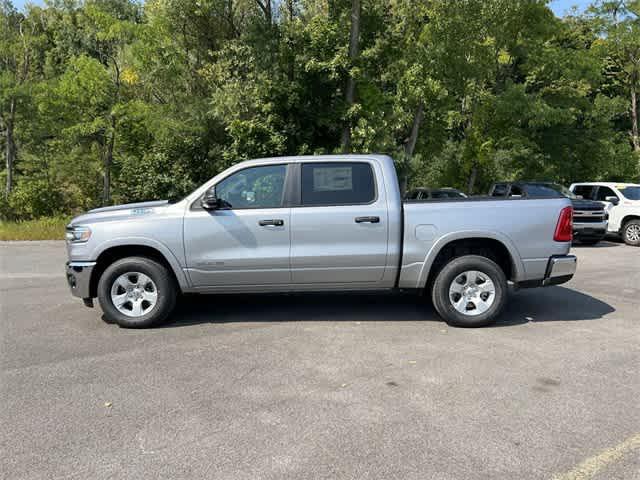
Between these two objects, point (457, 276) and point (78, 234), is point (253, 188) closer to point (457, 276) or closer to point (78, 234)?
point (78, 234)

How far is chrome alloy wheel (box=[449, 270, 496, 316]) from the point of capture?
226 inches

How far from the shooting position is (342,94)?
1641cm

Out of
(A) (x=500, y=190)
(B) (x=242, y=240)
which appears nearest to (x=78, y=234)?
(B) (x=242, y=240)

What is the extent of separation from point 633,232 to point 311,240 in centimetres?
1204

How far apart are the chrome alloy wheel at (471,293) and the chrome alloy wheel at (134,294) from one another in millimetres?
3335

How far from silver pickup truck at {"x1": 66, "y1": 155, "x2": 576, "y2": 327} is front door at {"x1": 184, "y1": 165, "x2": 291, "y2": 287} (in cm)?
1

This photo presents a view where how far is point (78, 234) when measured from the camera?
5715mm

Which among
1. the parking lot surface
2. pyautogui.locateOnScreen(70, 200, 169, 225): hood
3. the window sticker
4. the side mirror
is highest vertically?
the window sticker

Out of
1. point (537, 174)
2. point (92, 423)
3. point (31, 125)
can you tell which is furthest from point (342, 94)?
point (92, 423)

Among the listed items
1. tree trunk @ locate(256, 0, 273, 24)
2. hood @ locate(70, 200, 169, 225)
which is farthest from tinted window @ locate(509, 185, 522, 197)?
hood @ locate(70, 200, 169, 225)

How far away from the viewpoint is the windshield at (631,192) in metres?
Result: 14.4

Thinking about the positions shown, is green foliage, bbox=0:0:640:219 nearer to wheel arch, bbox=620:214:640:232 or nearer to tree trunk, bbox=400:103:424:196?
tree trunk, bbox=400:103:424:196

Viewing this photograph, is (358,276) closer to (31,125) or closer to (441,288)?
(441,288)

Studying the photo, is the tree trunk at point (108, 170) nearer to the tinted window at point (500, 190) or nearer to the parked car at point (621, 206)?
the tinted window at point (500, 190)
